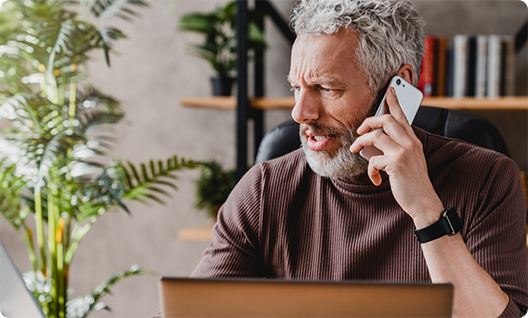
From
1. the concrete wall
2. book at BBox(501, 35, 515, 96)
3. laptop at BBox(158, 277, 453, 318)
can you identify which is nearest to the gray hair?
laptop at BBox(158, 277, 453, 318)

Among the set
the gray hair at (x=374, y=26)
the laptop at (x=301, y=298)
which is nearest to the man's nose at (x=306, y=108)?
the gray hair at (x=374, y=26)

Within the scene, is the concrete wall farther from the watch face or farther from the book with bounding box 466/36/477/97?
the watch face

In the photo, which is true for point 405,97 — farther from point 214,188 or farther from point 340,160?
point 214,188

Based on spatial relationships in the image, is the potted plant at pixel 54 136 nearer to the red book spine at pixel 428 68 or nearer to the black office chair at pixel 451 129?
the black office chair at pixel 451 129

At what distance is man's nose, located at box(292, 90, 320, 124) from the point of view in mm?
938

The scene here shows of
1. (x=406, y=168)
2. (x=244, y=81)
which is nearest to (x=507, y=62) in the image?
(x=244, y=81)

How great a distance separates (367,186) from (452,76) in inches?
34.8

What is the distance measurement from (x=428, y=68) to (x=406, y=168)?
3.10 feet

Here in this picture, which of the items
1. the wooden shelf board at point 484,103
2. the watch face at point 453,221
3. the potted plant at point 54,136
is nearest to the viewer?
the watch face at point 453,221

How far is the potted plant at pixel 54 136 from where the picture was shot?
140 cm

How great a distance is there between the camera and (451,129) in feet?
3.62

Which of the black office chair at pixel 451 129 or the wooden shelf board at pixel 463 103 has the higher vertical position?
the wooden shelf board at pixel 463 103

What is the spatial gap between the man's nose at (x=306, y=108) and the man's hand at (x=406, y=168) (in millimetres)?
137

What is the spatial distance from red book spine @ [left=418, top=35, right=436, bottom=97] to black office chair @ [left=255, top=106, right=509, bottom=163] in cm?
54
